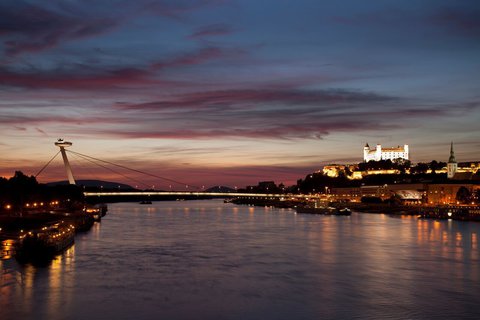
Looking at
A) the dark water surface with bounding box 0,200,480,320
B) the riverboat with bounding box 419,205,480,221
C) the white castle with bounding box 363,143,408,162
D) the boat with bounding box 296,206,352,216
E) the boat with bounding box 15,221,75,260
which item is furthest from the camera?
the white castle with bounding box 363,143,408,162

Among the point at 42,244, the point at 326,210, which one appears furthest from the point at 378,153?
the point at 42,244

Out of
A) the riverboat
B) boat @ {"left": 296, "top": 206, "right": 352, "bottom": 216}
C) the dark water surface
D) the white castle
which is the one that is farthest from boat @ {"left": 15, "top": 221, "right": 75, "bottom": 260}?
the white castle

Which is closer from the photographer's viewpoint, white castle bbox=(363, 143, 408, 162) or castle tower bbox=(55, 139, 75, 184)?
castle tower bbox=(55, 139, 75, 184)

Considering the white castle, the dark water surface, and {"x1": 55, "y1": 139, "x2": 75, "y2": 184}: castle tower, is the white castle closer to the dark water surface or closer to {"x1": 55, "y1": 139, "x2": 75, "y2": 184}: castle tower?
{"x1": 55, "y1": 139, "x2": 75, "y2": 184}: castle tower

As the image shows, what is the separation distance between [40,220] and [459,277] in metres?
22.6

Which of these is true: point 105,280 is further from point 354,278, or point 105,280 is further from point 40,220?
point 40,220

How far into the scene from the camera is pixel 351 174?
115875 millimetres

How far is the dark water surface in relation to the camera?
12.3 meters

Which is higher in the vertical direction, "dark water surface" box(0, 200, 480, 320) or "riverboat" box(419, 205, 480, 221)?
"riverboat" box(419, 205, 480, 221)

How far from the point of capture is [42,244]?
19125 mm

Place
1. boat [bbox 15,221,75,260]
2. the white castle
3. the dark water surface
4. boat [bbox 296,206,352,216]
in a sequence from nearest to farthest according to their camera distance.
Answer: the dark water surface < boat [bbox 15,221,75,260] < boat [bbox 296,206,352,216] < the white castle

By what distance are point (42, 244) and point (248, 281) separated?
7.47 meters

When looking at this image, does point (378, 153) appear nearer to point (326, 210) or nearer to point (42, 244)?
point (326, 210)

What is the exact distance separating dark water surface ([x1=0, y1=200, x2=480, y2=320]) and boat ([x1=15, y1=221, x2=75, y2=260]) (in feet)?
1.48
